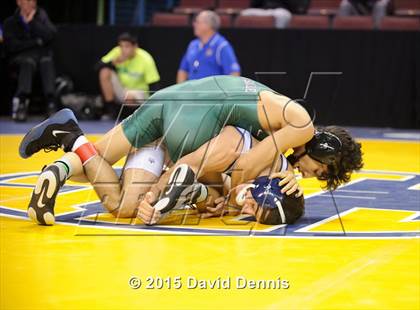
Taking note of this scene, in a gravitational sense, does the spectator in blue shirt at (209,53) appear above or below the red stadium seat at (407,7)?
below

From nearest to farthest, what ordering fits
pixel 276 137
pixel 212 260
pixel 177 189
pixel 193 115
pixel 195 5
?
1. pixel 212 260
2. pixel 177 189
3. pixel 276 137
4. pixel 193 115
5. pixel 195 5

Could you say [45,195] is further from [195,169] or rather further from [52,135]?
[195,169]

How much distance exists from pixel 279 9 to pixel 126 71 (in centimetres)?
258

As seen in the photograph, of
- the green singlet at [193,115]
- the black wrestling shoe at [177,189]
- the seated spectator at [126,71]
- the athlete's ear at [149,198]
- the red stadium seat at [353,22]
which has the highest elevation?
the green singlet at [193,115]

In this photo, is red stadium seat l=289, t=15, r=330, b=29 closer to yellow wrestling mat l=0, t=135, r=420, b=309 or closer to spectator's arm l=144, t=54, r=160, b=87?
spectator's arm l=144, t=54, r=160, b=87

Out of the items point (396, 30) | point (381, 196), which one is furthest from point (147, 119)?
point (396, 30)

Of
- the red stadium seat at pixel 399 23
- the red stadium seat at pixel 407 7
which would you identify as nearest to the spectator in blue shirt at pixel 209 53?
the red stadium seat at pixel 399 23

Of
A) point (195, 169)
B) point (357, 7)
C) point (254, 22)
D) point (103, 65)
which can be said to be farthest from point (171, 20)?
point (195, 169)

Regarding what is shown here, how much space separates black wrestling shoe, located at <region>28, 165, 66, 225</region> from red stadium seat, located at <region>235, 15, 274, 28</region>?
8.94 metres

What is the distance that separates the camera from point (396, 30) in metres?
12.7

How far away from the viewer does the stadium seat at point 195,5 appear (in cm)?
1458

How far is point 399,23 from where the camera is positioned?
13023mm

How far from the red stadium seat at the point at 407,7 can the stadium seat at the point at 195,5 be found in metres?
3.02

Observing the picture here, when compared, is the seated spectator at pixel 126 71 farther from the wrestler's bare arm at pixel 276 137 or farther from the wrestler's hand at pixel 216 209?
the wrestler's bare arm at pixel 276 137
